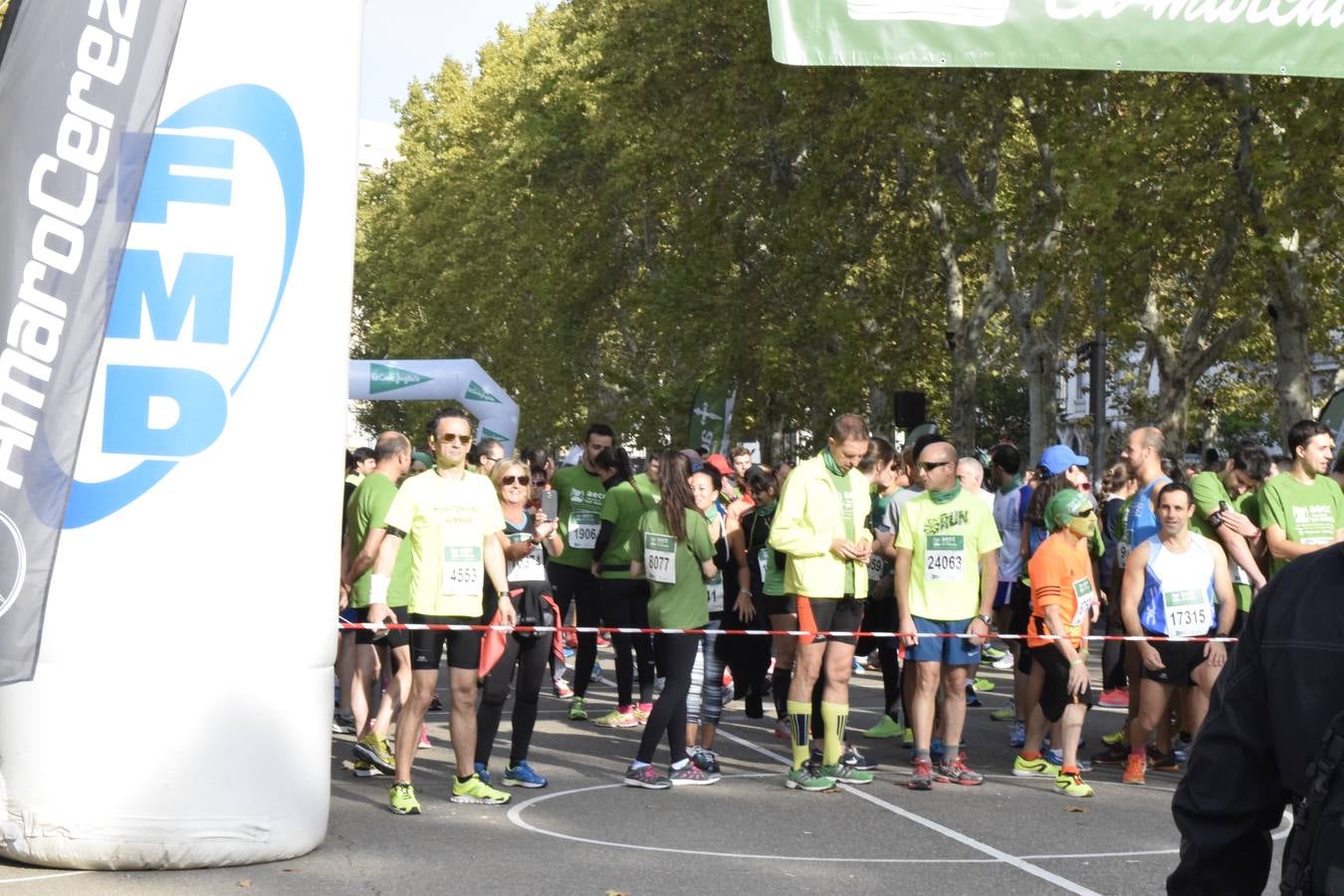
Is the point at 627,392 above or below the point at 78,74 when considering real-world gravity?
above

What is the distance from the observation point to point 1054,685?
11.1 m

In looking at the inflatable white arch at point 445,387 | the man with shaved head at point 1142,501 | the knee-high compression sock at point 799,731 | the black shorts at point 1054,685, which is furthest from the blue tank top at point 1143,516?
the inflatable white arch at point 445,387

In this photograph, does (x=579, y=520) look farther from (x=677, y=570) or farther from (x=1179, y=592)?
(x=1179, y=592)

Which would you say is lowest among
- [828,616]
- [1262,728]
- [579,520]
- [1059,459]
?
[1262,728]

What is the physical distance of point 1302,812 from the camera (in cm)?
276

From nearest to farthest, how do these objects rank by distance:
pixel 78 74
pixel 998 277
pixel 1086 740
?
1. pixel 78 74
2. pixel 1086 740
3. pixel 998 277

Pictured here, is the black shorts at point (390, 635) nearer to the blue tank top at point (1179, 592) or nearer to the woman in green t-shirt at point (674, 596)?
the woman in green t-shirt at point (674, 596)

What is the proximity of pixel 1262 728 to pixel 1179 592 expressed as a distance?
27.7 ft

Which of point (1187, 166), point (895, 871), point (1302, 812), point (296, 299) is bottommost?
point (895, 871)

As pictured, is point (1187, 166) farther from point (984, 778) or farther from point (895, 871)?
point (895, 871)

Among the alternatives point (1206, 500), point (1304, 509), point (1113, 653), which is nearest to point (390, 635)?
point (1113, 653)

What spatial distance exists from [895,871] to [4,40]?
471cm

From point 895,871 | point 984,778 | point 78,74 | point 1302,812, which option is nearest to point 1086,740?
point 984,778

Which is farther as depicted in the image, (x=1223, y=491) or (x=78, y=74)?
(x=1223, y=491)
